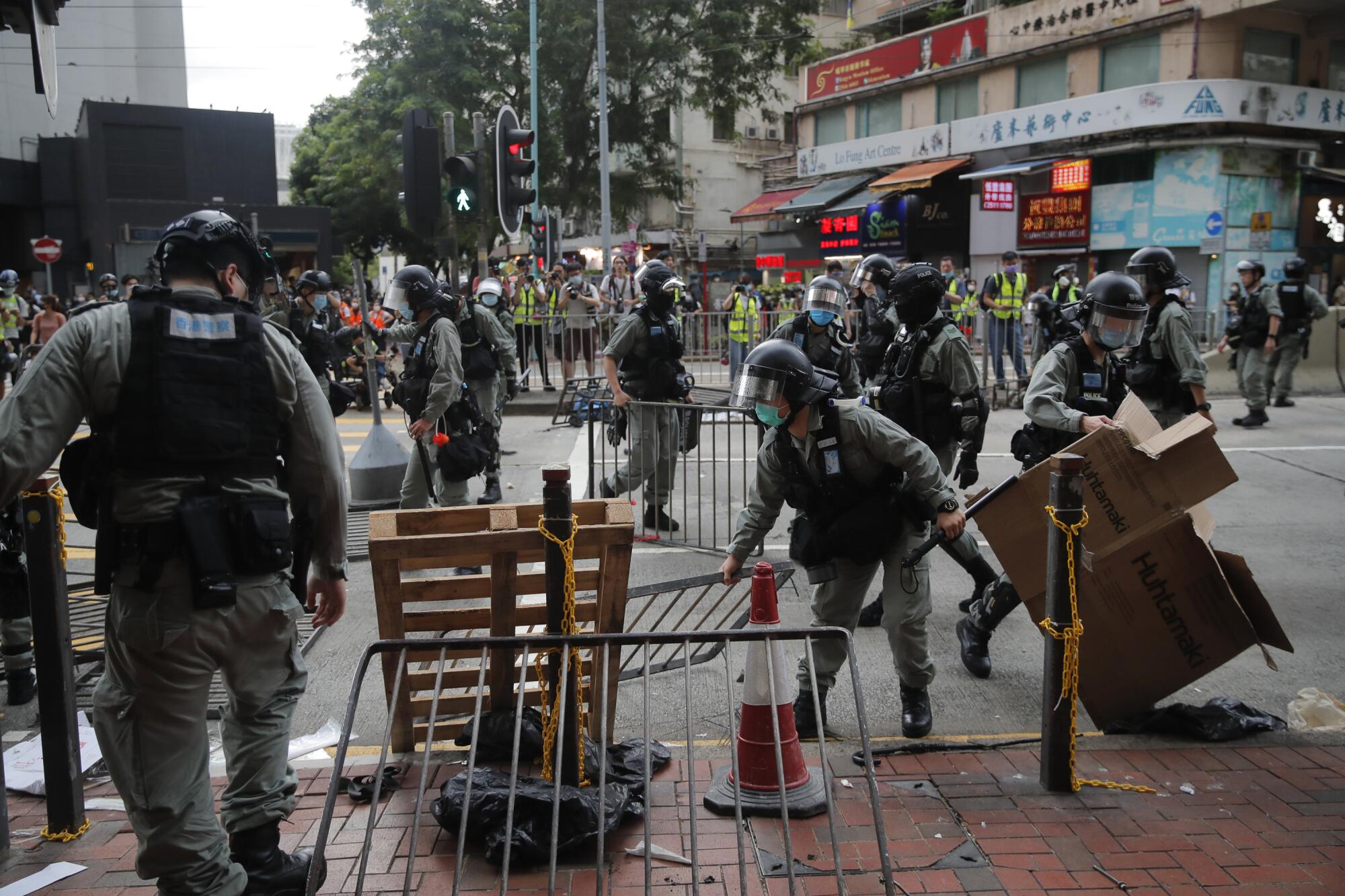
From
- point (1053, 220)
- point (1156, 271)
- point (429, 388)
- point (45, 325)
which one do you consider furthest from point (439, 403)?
point (1053, 220)

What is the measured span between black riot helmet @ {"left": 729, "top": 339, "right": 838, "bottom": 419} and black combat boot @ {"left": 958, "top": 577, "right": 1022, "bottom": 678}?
1745 mm

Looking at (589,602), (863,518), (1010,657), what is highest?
(863,518)

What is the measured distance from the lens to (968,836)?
142 inches

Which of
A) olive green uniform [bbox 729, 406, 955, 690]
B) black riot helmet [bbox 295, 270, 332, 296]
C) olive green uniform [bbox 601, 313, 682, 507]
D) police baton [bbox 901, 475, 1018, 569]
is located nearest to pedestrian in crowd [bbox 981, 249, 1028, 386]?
olive green uniform [bbox 601, 313, 682, 507]

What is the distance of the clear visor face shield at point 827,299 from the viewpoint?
24.3 feet

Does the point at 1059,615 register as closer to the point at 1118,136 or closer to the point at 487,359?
the point at 487,359

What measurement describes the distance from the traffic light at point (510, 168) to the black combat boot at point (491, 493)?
7.71 ft

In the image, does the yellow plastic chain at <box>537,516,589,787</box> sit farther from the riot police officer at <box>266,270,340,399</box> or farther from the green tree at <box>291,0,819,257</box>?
the green tree at <box>291,0,819,257</box>

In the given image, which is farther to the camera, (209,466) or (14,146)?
(14,146)

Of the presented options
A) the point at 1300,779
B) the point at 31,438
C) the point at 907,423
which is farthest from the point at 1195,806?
the point at 31,438

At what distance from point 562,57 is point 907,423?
2685 centimetres

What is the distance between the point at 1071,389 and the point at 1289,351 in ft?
33.9

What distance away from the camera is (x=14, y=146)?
40.5 m

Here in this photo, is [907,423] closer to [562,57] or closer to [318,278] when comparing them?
[318,278]
